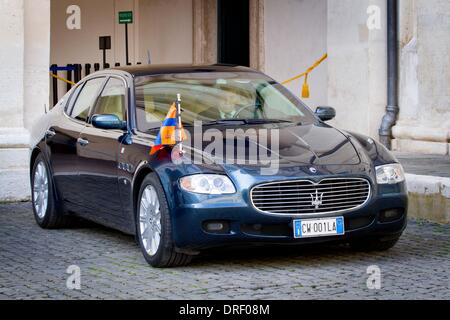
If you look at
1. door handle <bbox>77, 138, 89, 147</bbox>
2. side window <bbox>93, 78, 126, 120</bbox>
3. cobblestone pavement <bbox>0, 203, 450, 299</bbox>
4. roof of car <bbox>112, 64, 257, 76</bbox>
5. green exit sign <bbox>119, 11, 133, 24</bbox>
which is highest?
green exit sign <bbox>119, 11, 133, 24</bbox>

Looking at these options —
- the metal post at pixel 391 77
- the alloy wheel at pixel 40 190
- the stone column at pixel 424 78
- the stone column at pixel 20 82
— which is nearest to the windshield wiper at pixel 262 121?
the alloy wheel at pixel 40 190

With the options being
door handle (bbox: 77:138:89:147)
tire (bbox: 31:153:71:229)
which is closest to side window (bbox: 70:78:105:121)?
door handle (bbox: 77:138:89:147)

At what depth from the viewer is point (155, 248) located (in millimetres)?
9047

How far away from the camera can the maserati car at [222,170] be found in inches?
345

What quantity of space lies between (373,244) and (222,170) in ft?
4.95

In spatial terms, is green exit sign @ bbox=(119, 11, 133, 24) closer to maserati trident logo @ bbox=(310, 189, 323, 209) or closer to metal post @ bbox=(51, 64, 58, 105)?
metal post @ bbox=(51, 64, 58, 105)

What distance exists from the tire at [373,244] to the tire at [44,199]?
3.09 meters

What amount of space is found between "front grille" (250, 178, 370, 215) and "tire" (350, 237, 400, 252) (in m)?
0.59

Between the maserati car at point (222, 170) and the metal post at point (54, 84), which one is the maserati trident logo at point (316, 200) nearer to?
the maserati car at point (222, 170)

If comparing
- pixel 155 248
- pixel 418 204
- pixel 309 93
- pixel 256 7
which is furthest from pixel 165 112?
pixel 256 7

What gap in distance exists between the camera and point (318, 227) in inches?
348

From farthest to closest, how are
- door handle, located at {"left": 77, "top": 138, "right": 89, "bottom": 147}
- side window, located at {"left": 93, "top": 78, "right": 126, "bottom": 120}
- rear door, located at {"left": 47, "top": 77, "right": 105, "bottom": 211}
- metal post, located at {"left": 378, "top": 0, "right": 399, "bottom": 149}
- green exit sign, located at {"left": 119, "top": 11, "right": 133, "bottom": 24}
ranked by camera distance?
green exit sign, located at {"left": 119, "top": 11, "right": 133, "bottom": 24} → metal post, located at {"left": 378, "top": 0, "right": 399, "bottom": 149} → rear door, located at {"left": 47, "top": 77, "right": 105, "bottom": 211} → door handle, located at {"left": 77, "top": 138, "right": 89, "bottom": 147} → side window, located at {"left": 93, "top": 78, "right": 126, "bottom": 120}

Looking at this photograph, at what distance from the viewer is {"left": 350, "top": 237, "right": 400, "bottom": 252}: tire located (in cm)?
953
